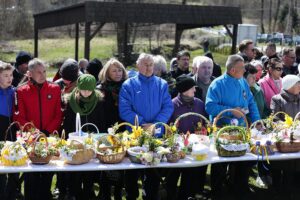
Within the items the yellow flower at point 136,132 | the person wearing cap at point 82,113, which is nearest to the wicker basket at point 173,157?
the yellow flower at point 136,132

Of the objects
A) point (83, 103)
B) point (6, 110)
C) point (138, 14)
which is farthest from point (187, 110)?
point (138, 14)

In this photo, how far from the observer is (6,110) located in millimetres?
4543

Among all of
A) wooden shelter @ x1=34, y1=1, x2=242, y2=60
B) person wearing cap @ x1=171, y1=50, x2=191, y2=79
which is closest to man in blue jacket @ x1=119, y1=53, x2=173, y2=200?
person wearing cap @ x1=171, y1=50, x2=191, y2=79

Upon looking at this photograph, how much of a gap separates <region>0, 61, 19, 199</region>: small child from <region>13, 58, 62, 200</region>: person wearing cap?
0.08 m

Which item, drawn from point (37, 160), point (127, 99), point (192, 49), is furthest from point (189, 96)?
point (192, 49)

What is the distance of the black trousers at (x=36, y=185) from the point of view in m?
4.32

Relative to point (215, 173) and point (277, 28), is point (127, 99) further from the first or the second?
point (277, 28)

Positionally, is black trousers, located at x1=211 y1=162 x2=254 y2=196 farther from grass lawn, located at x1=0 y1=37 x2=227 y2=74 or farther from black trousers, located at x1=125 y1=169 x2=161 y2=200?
A: grass lawn, located at x1=0 y1=37 x2=227 y2=74

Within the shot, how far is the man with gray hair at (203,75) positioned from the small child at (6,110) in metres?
2.29

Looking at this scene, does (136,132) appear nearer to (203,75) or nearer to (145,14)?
(203,75)

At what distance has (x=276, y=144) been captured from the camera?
14.2ft

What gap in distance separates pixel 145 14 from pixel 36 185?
9.55 meters

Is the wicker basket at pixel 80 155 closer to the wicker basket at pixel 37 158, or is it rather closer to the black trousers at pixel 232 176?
the wicker basket at pixel 37 158

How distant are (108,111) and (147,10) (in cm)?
879
